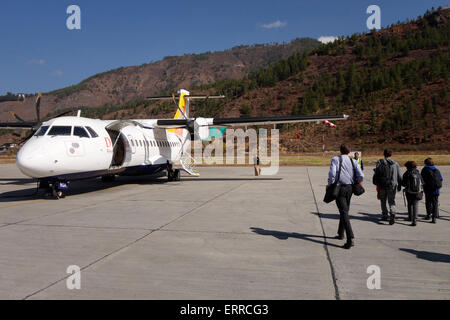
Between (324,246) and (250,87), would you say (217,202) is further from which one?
(250,87)

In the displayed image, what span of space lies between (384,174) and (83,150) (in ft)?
30.0

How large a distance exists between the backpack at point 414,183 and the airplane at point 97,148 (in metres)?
9.46

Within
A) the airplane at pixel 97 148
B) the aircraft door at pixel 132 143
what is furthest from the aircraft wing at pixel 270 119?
the aircraft door at pixel 132 143

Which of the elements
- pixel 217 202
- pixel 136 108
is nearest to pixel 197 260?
pixel 217 202

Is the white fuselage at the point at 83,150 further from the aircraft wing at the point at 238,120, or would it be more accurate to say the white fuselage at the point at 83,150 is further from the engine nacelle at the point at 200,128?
the engine nacelle at the point at 200,128

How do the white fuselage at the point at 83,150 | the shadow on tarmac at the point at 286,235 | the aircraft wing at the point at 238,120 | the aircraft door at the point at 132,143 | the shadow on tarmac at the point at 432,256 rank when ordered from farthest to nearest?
the aircraft wing at the point at 238,120 → the aircraft door at the point at 132,143 → the white fuselage at the point at 83,150 → the shadow on tarmac at the point at 286,235 → the shadow on tarmac at the point at 432,256

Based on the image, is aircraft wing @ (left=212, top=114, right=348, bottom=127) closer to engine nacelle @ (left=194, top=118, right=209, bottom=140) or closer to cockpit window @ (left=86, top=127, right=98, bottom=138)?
engine nacelle @ (left=194, top=118, right=209, bottom=140)

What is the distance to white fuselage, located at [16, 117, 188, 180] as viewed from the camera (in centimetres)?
997

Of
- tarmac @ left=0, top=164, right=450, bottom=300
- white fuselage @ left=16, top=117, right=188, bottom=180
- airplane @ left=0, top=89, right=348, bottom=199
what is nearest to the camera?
tarmac @ left=0, top=164, right=450, bottom=300

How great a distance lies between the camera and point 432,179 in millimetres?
7672

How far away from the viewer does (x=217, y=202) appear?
10.8m

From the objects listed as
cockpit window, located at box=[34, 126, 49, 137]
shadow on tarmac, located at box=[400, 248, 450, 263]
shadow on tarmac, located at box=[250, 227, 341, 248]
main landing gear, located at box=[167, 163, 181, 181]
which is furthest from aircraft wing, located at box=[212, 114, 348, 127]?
shadow on tarmac, located at box=[400, 248, 450, 263]

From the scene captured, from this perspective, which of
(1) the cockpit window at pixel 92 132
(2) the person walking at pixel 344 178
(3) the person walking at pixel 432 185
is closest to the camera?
(2) the person walking at pixel 344 178

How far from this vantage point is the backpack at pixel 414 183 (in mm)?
7555
